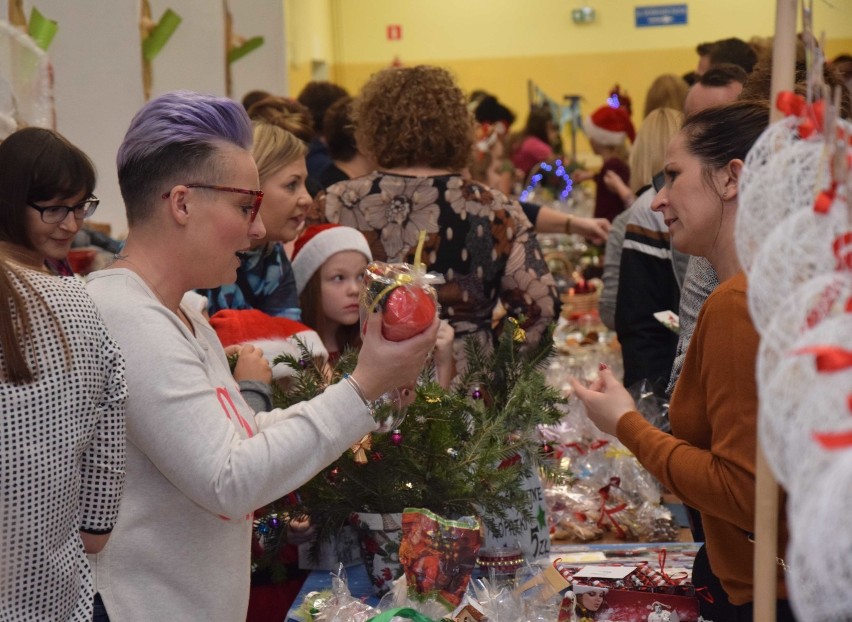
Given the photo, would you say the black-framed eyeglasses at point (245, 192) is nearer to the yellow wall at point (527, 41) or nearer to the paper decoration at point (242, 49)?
the paper decoration at point (242, 49)

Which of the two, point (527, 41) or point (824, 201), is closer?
point (824, 201)

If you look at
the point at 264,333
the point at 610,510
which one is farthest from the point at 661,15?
the point at 264,333

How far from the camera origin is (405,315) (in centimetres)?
170

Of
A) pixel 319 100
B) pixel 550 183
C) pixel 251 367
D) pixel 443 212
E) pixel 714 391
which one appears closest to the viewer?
pixel 714 391

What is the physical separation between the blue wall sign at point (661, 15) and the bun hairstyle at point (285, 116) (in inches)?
369

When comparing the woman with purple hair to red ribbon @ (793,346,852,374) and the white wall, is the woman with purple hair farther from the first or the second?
the white wall

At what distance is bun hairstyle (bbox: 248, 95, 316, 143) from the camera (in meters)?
3.60

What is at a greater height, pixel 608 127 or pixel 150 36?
pixel 150 36

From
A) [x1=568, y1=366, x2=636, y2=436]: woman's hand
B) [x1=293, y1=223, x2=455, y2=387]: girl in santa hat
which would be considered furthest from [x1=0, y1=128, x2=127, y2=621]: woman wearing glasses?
[x1=293, y1=223, x2=455, y2=387]: girl in santa hat

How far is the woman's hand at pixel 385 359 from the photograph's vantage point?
1645 mm

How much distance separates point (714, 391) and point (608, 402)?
29 centimetres

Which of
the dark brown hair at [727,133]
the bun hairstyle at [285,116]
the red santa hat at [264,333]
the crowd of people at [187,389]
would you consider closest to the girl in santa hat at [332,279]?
the red santa hat at [264,333]

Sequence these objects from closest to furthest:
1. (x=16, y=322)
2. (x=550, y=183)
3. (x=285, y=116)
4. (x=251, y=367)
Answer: (x=16, y=322) → (x=251, y=367) → (x=285, y=116) → (x=550, y=183)

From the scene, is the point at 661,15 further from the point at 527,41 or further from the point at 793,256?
the point at 793,256
